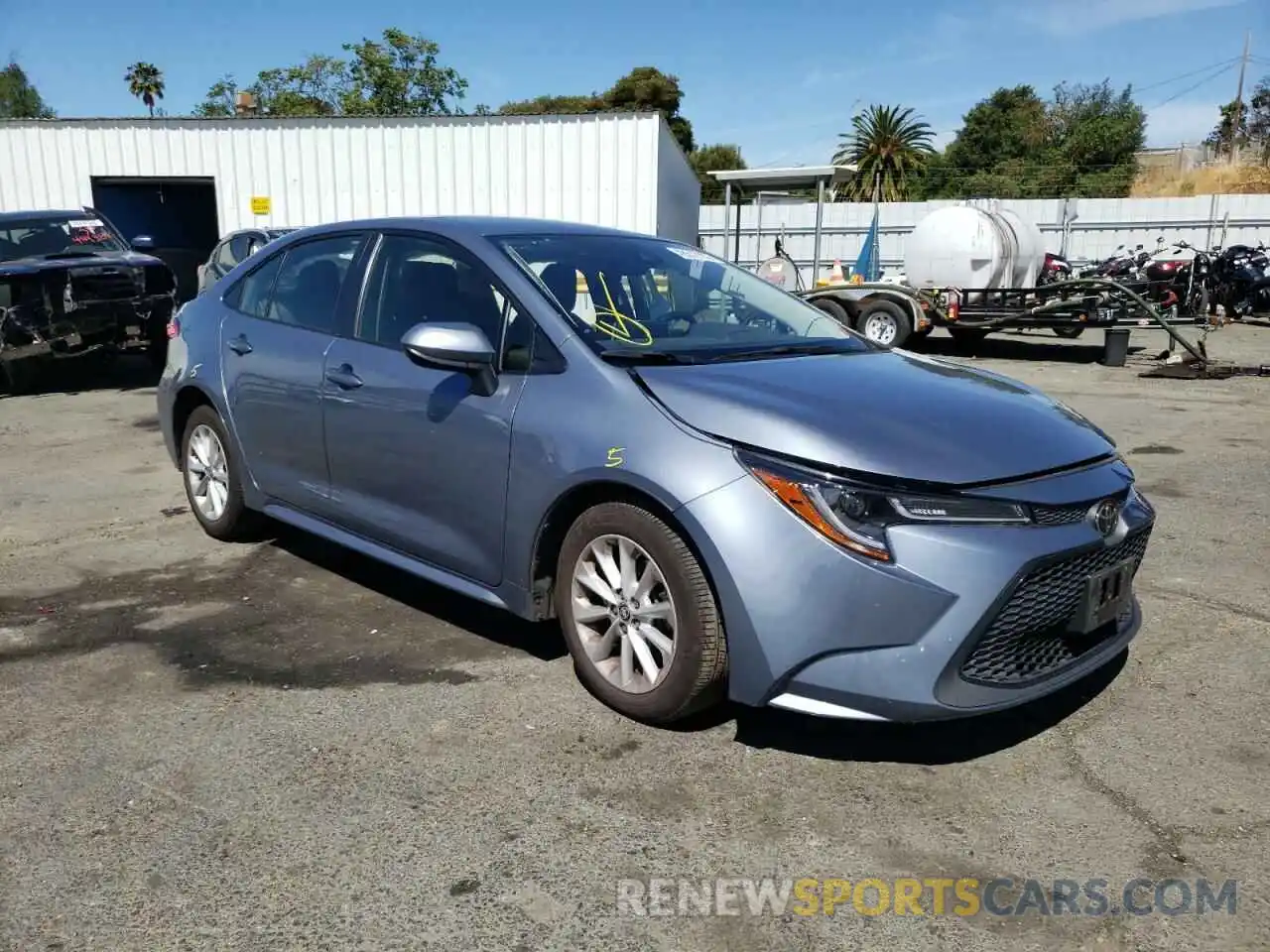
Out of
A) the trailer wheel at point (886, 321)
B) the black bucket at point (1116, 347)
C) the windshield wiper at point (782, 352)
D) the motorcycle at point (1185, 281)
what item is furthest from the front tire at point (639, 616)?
the motorcycle at point (1185, 281)

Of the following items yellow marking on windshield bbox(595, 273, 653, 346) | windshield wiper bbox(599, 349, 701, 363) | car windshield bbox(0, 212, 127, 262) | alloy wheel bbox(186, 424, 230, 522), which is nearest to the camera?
windshield wiper bbox(599, 349, 701, 363)

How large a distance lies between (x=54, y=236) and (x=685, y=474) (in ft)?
34.5

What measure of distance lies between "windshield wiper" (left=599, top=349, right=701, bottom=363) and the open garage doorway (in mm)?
17563

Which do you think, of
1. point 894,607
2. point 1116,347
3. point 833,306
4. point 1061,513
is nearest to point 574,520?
point 894,607

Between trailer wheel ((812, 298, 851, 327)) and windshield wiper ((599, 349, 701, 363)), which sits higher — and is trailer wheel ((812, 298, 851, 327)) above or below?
below

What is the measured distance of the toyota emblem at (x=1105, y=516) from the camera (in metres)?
2.94

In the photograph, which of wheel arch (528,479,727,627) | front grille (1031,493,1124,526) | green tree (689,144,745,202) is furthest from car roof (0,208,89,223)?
green tree (689,144,745,202)

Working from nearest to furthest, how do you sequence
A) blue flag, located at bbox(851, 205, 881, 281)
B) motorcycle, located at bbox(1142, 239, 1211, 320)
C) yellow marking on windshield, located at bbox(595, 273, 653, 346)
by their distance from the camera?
yellow marking on windshield, located at bbox(595, 273, 653, 346), motorcycle, located at bbox(1142, 239, 1211, 320), blue flag, located at bbox(851, 205, 881, 281)

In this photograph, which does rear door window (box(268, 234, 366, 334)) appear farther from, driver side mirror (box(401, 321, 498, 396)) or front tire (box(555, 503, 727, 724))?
front tire (box(555, 503, 727, 724))

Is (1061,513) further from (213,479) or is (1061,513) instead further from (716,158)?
(716,158)

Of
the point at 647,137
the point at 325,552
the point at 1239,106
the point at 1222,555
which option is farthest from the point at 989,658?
the point at 1239,106

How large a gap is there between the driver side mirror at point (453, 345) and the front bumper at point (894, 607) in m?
0.99

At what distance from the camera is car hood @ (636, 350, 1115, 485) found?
9.23ft

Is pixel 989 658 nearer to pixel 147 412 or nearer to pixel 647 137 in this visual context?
pixel 147 412
